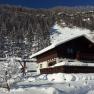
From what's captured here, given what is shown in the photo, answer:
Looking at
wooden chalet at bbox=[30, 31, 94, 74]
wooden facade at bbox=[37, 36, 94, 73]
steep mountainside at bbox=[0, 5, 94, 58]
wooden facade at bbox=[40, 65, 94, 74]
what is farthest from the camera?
steep mountainside at bbox=[0, 5, 94, 58]

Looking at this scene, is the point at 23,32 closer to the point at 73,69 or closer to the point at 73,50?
the point at 73,50

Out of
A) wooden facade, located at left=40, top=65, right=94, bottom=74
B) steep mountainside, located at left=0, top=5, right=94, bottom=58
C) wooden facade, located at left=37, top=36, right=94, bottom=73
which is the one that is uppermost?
steep mountainside, located at left=0, top=5, right=94, bottom=58

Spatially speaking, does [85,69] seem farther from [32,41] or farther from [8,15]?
[8,15]

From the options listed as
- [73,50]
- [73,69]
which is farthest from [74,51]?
[73,69]

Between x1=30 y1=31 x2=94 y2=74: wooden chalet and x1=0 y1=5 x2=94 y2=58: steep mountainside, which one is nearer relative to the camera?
x1=30 y1=31 x2=94 y2=74: wooden chalet

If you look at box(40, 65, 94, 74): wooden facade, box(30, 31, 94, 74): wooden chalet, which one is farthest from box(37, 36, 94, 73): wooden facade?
box(40, 65, 94, 74): wooden facade

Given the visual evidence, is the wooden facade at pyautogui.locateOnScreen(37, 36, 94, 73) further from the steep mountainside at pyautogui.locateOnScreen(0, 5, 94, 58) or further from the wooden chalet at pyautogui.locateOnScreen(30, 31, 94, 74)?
the steep mountainside at pyautogui.locateOnScreen(0, 5, 94, 58)

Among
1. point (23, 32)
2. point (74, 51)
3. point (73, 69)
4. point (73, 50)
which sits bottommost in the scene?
point (73, 69)

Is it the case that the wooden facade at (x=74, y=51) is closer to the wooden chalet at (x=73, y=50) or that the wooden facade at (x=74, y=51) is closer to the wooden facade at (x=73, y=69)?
the wooden chalet at (x=73, y=50)

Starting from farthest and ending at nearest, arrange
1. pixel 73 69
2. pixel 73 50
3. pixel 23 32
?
pixel 23 32
pixel 73 50
pixel 73 69

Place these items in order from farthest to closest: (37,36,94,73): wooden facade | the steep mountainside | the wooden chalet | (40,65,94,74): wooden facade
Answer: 1. the steep mountainside
2. (37,36,94,73): wooden facade
3. the wooden chalet
4. (40,65,94,74): wooden facade

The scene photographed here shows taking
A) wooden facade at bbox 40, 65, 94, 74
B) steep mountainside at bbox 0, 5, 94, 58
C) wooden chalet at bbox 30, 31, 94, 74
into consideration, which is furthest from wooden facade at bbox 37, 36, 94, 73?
steep mountainside at bbox 0, 5, 94, 58

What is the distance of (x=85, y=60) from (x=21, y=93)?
2255 cm

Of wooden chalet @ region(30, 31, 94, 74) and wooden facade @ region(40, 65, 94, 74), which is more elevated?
wooden chalet @ region(30, 31, 94, 74)
